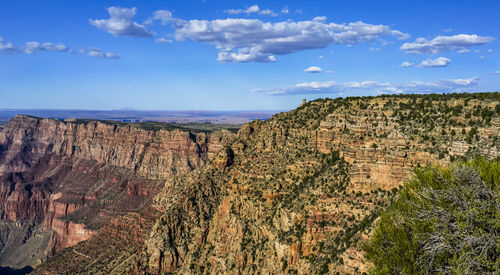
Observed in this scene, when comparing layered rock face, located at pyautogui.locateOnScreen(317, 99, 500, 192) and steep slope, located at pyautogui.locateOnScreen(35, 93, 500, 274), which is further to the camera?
steep slope, located at pyautogui.locateOnScreen(35, 93, 500, 274)

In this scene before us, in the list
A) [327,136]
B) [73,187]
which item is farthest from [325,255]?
[73,187]

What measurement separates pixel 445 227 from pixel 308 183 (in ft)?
113

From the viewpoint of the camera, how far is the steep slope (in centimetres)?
5175

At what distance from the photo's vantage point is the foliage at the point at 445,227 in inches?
1089

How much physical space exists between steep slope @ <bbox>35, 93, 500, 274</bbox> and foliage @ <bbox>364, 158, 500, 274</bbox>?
1068 centimetres

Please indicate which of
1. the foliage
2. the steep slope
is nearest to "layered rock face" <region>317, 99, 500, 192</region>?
the steep slope

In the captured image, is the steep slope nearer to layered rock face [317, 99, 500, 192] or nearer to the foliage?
layered rock face [317, 99, 500, 192]

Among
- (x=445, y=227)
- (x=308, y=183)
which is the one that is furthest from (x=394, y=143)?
(x=445, y=227)

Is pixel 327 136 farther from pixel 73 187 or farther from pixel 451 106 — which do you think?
pixel 73 187

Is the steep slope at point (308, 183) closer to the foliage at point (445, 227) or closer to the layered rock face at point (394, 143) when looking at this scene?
the layered rock face at point (394, 143)

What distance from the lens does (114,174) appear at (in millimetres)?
195250

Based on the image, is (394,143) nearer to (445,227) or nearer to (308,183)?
(308,183)

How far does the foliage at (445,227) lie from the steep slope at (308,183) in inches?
420

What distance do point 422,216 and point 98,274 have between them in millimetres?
74339
